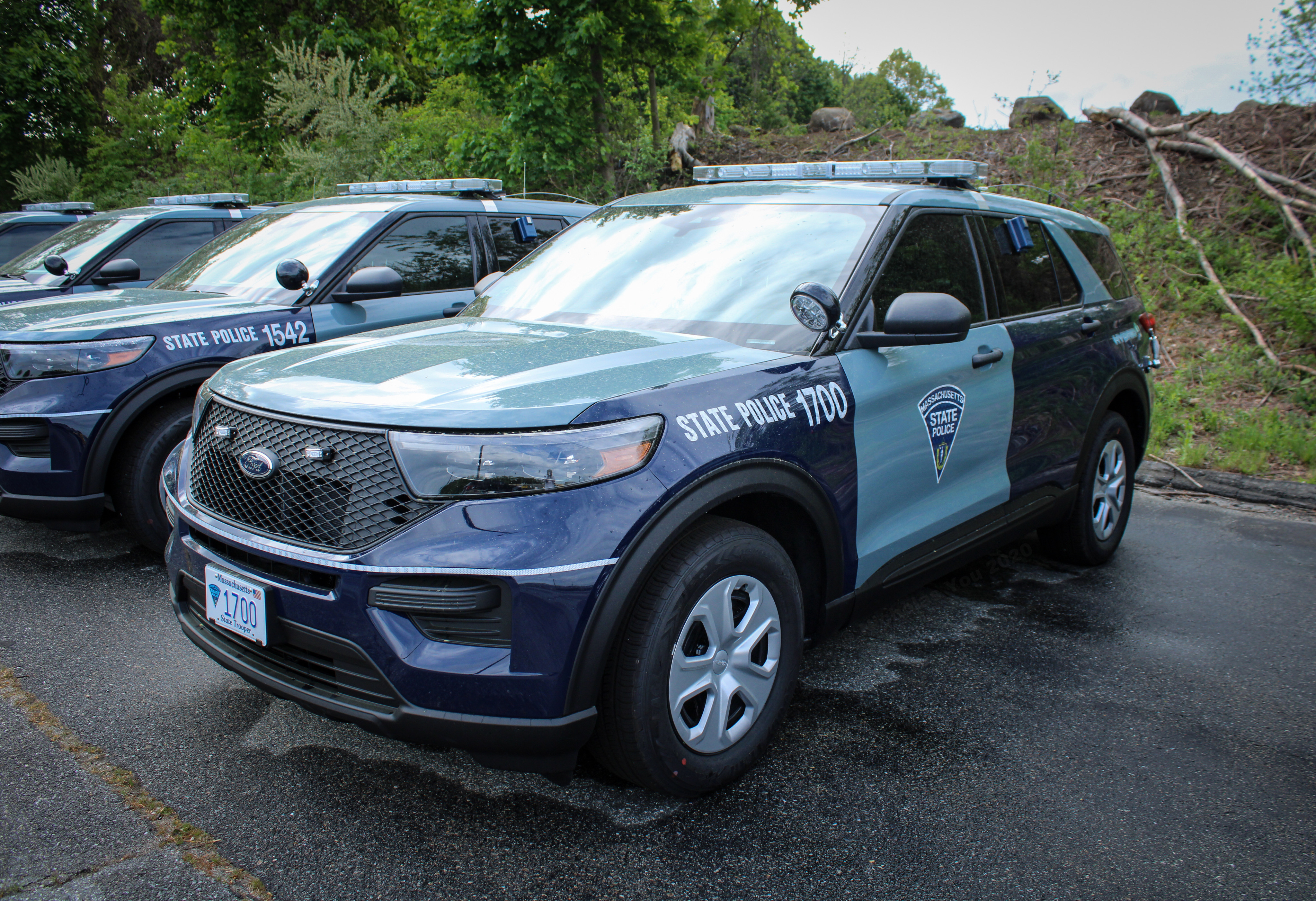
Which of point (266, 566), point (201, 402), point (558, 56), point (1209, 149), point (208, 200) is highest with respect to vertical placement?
point (558, 56)

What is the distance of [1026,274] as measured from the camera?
3850 mm

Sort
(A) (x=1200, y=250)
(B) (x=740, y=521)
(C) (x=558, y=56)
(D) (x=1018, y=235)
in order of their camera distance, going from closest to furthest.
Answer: (B) (x=740, y=521)
(D) (x=1018, y=235)
(A) (x=1200, y=250)
(C) (x=558, y=56)

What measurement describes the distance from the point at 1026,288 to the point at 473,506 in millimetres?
2818

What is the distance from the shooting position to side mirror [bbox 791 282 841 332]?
2.74 m

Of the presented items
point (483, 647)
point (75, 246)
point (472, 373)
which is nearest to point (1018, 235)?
point (472, 373)

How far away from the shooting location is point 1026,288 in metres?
3.83

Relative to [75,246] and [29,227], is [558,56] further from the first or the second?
[29,227]

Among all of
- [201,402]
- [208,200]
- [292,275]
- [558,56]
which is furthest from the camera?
[558,56]

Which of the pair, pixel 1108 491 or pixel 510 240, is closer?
pixel 1108 491

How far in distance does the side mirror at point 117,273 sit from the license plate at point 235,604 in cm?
505

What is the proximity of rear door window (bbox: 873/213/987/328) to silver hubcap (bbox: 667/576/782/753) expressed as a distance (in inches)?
41.9

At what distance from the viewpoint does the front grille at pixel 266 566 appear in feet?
7.02

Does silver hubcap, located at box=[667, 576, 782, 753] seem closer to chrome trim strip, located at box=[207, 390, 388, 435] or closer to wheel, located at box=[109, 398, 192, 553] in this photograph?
chrome trim strip, located at box=[207, 390, 388, 435]

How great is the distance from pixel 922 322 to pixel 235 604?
6.88 ft
